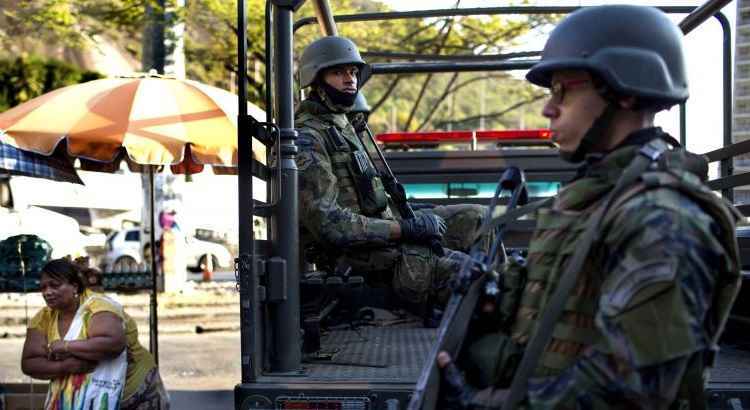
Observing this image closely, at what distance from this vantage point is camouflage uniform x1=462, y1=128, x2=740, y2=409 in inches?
64.7

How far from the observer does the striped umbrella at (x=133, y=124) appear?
507 centimetres

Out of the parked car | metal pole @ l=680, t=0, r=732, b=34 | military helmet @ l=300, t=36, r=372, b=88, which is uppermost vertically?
metal pole @ l=680, t=0, r=732, b=34

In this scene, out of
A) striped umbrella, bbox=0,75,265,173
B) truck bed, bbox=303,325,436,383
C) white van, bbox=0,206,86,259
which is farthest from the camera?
white van, bbox=0,206,86,259

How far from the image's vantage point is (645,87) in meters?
1.93

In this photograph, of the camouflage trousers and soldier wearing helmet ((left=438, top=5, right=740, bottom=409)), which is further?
the camouflage trousers

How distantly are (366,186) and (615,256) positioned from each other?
2321 millimetres

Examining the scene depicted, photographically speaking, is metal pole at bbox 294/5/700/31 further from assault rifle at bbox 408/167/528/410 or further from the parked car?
the parked car

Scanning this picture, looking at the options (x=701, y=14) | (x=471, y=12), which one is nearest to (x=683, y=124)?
(x=701, y=14)

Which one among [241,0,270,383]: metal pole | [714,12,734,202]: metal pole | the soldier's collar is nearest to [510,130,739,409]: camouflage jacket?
[241,0,270,383]: metal pole

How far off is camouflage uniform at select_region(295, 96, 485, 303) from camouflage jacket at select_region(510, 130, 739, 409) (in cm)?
195

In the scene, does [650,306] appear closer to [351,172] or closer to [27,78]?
[351,172]

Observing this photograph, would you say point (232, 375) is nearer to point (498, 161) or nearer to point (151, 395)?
point (498, 161)

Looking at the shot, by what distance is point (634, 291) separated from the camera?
5.46ft

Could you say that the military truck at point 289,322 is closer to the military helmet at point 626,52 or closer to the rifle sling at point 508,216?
the rifle sling at point 508,216
